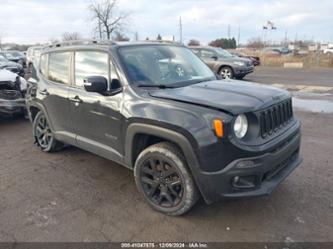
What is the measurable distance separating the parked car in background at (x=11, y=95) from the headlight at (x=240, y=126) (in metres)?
5.66

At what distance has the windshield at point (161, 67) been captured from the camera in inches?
136

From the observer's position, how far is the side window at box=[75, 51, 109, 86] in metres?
3.63

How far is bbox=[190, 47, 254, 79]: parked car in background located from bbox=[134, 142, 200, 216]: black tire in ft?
38.2

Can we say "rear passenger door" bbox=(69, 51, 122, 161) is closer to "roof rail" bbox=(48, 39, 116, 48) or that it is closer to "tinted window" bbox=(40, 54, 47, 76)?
"roof rail" bbox=(48, 39, 116, 48)

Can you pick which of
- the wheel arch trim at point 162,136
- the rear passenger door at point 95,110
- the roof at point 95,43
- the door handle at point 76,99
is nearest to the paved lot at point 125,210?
the rear passenger door at point 95,110

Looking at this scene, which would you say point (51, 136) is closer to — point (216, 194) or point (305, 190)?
point (216, 194)

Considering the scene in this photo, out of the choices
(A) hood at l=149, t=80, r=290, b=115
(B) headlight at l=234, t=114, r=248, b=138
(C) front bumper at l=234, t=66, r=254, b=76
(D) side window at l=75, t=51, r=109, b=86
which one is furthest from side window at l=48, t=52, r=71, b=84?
(C) front bumper at l=234, t=66, r=254, b=76

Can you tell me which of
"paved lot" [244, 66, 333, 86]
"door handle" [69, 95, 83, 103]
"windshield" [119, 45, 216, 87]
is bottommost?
"paved lot" [244, 66, 333, 86]

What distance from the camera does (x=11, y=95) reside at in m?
6.84

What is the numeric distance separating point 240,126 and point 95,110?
1.83 metres

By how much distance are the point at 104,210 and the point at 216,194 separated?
52.2 inches

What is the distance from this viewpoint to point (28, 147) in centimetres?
547

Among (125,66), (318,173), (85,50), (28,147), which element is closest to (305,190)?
(318,173)

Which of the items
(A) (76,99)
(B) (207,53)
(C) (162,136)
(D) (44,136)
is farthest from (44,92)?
(B) (207,53)
